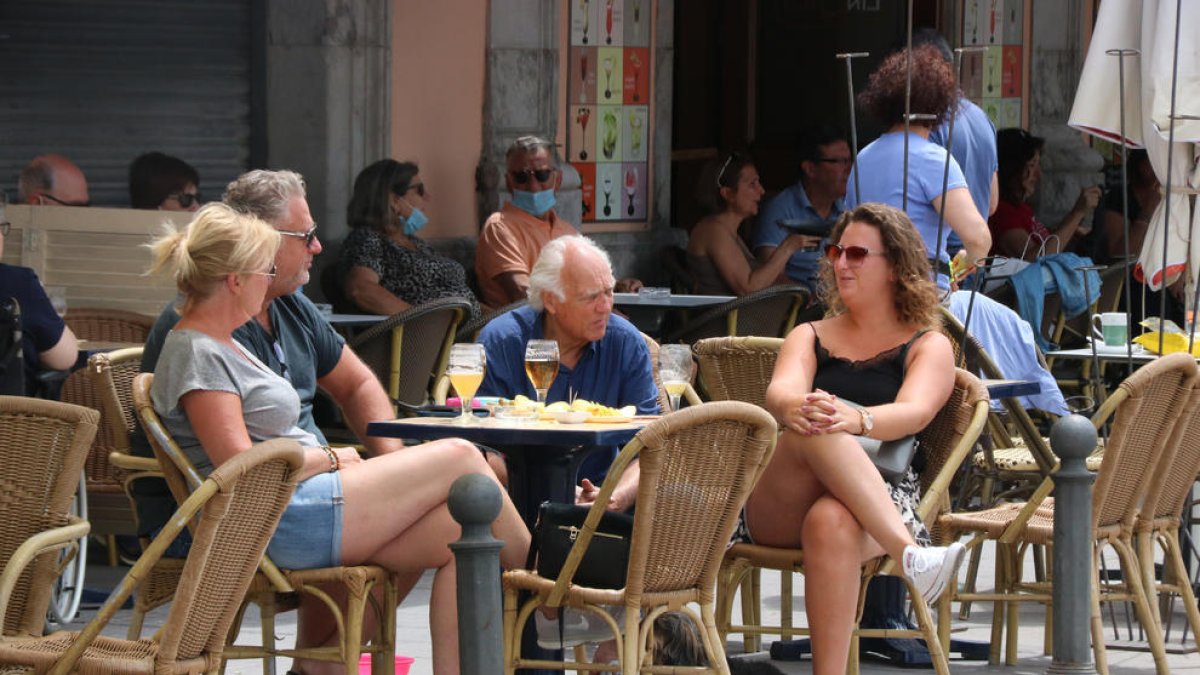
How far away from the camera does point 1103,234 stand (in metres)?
12.9

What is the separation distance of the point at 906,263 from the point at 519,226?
3857 mm

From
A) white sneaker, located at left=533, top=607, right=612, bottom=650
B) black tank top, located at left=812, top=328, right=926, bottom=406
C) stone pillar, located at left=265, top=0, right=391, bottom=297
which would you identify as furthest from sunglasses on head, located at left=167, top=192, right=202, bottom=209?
white sneaker, located at left=533, top=607, right=612, bottom=650

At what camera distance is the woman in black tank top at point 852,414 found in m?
5.60

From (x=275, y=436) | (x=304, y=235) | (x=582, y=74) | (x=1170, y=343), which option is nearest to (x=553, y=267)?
(x=304, y=235)

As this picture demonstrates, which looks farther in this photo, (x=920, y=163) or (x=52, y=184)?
(x=52, y=184)

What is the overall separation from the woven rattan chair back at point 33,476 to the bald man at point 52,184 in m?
3.69

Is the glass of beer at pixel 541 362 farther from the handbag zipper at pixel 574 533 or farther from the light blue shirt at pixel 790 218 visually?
the light blue shirt at pixel 790 218

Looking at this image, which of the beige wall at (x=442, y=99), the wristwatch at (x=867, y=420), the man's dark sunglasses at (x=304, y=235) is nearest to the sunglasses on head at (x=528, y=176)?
the beige wall at (x=442, y=99)

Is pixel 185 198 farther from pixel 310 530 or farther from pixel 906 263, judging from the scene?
pixel 310 530

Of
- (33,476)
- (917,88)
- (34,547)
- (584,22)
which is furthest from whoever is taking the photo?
(584,22)

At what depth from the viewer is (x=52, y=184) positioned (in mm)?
8422

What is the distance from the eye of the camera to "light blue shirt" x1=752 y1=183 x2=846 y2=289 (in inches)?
425

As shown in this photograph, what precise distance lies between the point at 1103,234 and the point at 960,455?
7.31m

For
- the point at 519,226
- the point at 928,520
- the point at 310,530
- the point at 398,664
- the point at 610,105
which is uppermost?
the point at 610,105
